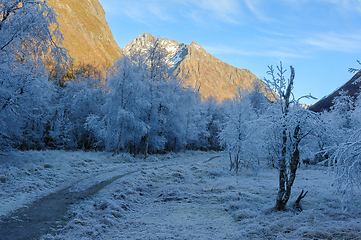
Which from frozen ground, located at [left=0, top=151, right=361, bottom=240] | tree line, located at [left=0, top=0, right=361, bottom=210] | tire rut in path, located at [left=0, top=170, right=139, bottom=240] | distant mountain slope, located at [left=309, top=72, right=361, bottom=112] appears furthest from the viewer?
distant mountain slope, located at [left=309, top=72, right=361, bottom=112]

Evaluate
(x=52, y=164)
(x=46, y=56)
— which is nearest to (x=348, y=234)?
(x=46, y=56)

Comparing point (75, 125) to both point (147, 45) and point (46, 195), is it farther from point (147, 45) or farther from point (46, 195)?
point (46, 195)

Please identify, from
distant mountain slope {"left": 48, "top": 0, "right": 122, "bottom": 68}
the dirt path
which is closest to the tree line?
the dirt path

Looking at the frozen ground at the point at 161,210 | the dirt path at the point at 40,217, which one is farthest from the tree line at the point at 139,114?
the dirt path at the point at 40,217

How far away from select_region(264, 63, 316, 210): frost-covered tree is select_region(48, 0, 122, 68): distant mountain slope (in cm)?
6517

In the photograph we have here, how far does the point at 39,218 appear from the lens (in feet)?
20.0

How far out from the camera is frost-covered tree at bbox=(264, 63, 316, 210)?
7797mm

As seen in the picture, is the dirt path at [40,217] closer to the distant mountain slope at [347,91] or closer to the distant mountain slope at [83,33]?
the distant mountain slope at [347,91]

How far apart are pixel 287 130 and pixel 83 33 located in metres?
103

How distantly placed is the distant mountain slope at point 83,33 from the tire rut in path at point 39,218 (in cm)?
6343

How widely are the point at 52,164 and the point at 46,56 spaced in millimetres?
8271

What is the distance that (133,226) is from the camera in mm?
6742

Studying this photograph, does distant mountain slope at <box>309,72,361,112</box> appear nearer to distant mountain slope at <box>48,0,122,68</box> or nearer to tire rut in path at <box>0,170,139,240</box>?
tire rut in path at <box>0,170,139,240</box>

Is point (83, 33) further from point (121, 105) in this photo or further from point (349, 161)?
point (349, 161)
